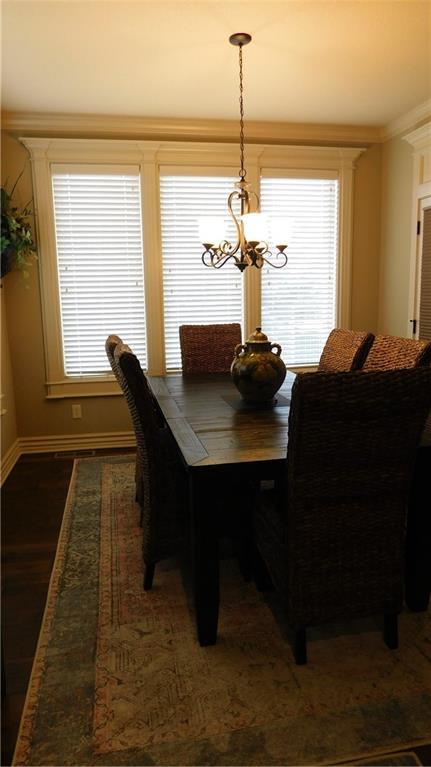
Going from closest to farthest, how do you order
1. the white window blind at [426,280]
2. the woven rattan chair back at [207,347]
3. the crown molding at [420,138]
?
1. the woven rattan chair back at [207,347]
2. the crown molding at [420,138]
3. the white window blind at [426,280]

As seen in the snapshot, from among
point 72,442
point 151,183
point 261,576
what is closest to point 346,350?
point 261,576

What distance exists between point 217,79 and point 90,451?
2996 mm

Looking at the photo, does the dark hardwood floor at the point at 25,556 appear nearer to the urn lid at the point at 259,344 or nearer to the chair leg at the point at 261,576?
the chair leg at the point at 261,576

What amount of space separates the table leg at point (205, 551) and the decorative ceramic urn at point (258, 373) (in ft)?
2.56

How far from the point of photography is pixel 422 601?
2000 millimetres

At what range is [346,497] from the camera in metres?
1.56

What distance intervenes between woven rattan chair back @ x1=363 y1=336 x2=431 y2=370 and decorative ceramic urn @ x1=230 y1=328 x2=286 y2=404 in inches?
20.4

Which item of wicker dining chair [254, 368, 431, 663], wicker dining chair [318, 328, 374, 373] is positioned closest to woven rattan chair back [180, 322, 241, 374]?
wicker dining chair [318, 328, 374, 373]

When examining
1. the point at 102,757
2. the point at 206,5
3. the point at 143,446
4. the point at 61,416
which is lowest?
the point at 102,757

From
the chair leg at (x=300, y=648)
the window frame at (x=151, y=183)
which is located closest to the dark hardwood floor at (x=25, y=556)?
the window frame at (x=151, y=183)

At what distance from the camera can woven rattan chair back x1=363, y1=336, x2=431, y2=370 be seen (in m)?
2.17

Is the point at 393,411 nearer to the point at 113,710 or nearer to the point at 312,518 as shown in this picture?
the point at 312,518

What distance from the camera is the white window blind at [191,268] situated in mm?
4203

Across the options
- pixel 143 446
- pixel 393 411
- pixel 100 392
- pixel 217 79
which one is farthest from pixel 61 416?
pixel 393 411
